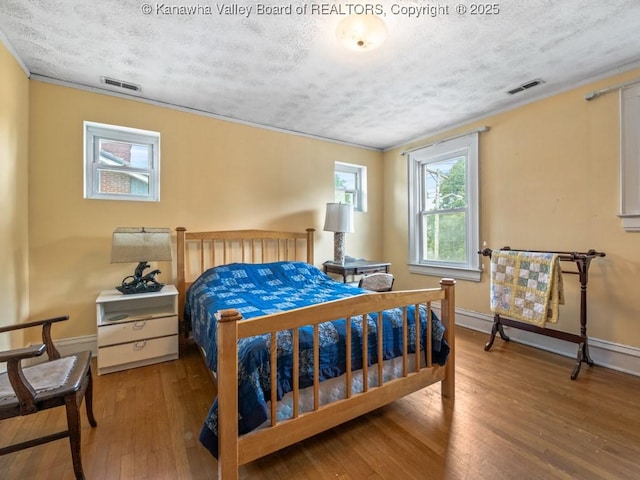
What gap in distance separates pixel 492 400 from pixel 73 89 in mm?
4095

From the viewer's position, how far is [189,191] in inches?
121

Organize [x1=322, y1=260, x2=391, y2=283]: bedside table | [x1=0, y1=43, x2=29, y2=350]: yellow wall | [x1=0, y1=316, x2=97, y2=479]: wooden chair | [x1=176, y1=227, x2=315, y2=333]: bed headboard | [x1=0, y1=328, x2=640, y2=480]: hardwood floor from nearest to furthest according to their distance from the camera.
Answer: [x1=0, y1=316, x2=97, y2=479]: wooden chair < [x1=0, y1=328, x2=640, y2=480]: hardwood floor < [x1=0, y1=43, x2=29, y2=350]: yellow wall < [x1=176, y1=227, x2=315, y2=333]: bed headboard < [x1=322, y1=260, x2=391, y2=283]: bedside table

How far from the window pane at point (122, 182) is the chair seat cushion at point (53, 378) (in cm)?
170

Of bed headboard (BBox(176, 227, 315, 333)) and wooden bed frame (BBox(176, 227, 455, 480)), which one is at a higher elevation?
bed headboard (BBox(176, 227, 315, 333))

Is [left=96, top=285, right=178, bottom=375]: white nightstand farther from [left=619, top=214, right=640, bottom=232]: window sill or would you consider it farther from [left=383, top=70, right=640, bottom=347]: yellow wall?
[left=619, top=214, right=640, bottom=232]: window sill

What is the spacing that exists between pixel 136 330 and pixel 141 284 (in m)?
0.40

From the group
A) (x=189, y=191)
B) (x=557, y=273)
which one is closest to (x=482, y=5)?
(x=557, y=273)

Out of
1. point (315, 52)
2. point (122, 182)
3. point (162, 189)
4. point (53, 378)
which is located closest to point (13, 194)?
point (122, 182)

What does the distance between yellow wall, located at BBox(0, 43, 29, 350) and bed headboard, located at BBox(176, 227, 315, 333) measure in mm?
1104

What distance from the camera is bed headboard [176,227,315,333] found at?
2936 mm

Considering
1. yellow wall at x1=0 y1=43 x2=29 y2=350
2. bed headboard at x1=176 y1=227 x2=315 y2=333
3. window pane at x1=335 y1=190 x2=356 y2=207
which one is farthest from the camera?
window pane at x1=335 y1=190 x2=356 y2=207

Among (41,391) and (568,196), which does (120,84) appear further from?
(568,196)

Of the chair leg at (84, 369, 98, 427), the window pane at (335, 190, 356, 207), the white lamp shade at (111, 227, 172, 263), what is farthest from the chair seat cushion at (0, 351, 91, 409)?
the window pane at (335, 190, 356, 207)

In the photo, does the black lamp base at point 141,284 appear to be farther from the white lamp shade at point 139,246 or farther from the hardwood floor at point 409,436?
the hardwood floor at point 409,436
